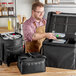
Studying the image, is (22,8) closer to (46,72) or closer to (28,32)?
(28,32)

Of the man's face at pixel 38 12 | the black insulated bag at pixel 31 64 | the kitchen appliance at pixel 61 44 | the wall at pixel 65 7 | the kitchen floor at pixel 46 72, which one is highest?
the wall at pixel 65 7

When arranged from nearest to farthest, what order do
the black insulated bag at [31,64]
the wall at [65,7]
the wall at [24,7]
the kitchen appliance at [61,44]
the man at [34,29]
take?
the black insulated bag at [31,64]
the kitchen appliance at [61,44]
the man at [34,29]
the wall at [65,7]
the wall at [24,7]

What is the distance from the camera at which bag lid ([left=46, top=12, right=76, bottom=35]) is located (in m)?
1.93

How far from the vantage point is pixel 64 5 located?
442 cm

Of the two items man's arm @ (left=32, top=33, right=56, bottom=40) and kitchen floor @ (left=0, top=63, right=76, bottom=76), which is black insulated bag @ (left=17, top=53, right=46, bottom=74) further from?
man's arm @ (left=32, top=33, right=56, bottom=40)

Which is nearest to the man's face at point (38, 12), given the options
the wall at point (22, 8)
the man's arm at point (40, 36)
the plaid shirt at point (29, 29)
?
the plaid shirt at point (29, 29)

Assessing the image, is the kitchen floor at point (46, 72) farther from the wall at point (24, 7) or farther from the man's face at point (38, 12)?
the wall at point (24, 7)

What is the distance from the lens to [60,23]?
195 cm

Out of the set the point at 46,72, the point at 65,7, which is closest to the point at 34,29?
the point at 46,72

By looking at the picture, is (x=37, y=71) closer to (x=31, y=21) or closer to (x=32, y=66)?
(x=32, y=66)

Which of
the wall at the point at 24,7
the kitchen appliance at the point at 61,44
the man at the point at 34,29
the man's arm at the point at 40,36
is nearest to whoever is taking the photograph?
the kitchen appliance at the point at 61,44

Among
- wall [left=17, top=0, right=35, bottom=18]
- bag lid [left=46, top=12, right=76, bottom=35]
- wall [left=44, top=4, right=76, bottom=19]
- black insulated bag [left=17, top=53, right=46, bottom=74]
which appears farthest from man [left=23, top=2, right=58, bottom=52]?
wall [left=17, top=0, right=35, bottom=18]

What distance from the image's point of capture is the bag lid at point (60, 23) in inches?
75.8

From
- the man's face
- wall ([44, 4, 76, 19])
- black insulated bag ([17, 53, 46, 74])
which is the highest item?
wall ([44, 4, 76, 19])
